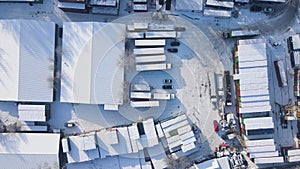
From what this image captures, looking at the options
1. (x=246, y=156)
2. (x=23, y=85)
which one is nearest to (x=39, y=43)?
(x=23, y=85)

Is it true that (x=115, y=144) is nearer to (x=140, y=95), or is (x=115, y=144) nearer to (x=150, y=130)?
(x=150, y=130)

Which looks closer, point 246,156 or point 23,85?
point 23,85

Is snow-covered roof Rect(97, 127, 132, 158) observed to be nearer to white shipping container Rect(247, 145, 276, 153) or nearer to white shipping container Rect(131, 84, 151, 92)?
white shipping container Rect(131, 84, 151, 92)

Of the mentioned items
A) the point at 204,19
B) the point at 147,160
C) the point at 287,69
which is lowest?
the point at 147,160

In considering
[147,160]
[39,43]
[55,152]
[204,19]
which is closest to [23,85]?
[39,43]

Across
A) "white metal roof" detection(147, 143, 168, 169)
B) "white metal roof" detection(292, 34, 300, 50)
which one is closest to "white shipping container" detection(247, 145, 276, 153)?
"white metal roof" detection(147, 143, 168, 169)

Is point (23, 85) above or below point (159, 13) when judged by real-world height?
below

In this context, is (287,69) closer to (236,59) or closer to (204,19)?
(236,59)
